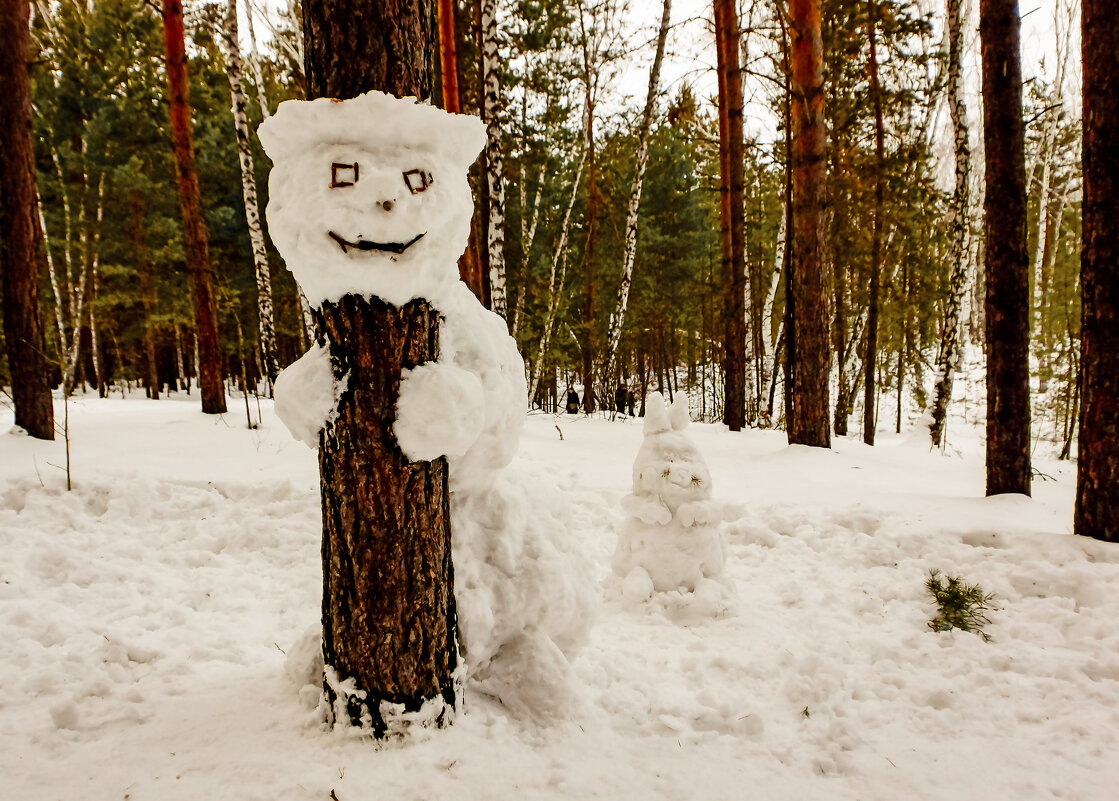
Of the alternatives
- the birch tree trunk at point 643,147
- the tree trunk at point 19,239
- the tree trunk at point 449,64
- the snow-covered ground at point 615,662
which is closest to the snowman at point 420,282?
the snow-covered ground at point 615,662

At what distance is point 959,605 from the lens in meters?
3.62

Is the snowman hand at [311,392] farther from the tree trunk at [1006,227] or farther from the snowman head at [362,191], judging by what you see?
the tree trunk at [1006,227]

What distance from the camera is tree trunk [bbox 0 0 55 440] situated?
577cm

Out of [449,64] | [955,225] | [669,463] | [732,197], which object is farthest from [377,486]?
[732,197]

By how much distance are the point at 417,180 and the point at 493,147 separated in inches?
264

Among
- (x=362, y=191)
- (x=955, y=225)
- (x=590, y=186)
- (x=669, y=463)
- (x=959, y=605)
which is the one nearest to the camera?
(x=362, y=191)

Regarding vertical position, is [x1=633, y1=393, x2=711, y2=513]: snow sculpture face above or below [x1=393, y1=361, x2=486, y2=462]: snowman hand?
below

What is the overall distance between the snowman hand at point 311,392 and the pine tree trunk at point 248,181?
8.30 metres

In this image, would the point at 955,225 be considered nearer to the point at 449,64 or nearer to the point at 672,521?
the point at 672,521

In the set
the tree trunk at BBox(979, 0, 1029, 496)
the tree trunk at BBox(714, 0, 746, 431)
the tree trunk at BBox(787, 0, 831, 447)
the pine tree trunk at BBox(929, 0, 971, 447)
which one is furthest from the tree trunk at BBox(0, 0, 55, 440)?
the pine tree trunk at BBox(929, 0, 971, 447)

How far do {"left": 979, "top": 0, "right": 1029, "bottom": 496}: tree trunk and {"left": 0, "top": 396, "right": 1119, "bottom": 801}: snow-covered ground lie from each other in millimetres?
981

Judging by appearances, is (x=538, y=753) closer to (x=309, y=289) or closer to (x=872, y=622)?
(x=309, y=289)

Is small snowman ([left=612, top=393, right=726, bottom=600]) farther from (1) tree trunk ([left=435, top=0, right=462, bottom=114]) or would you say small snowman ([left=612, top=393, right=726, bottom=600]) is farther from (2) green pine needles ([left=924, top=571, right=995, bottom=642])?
(1) tree trunk ([left=435, top=0, right=462, bottom=114])

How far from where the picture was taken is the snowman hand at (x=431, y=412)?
79.2 inches
